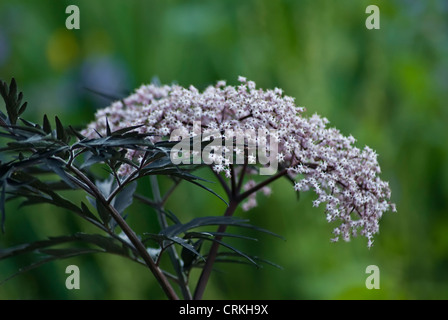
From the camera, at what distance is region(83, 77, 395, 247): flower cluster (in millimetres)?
597

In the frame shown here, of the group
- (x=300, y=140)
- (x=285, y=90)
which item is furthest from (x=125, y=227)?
(x=285, y=90)

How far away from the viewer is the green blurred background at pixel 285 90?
5.18 feet

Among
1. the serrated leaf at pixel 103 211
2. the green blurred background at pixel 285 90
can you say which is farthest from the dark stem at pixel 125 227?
the green blurred background at pixel 285 90

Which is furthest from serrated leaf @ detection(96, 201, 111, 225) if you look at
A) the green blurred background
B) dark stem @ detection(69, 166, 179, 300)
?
the green blurred background

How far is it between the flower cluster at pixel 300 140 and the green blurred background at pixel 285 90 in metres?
0.89

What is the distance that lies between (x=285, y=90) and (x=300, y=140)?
3.41 feet

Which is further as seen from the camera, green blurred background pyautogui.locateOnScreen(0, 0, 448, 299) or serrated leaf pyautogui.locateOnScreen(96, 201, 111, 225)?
green blurred background pyautogui.locateOnScreen(0, 0, 448, 299)

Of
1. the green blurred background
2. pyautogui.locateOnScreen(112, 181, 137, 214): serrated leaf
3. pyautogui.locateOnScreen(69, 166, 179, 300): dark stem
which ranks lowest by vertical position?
pyautogui.locateOnScreen(69, 166, 179, 300): dark stem

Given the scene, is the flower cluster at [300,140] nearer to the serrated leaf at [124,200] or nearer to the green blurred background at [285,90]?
the serrated leaf at [124,200]

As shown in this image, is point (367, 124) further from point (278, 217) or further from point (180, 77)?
point (180, 77)

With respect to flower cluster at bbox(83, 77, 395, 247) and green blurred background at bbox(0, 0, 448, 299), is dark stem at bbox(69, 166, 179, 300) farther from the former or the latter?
green blurred background at bbox(0, 0, 448, 299)

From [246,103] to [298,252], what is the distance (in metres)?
1.01

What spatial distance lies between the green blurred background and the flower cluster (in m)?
0.89
